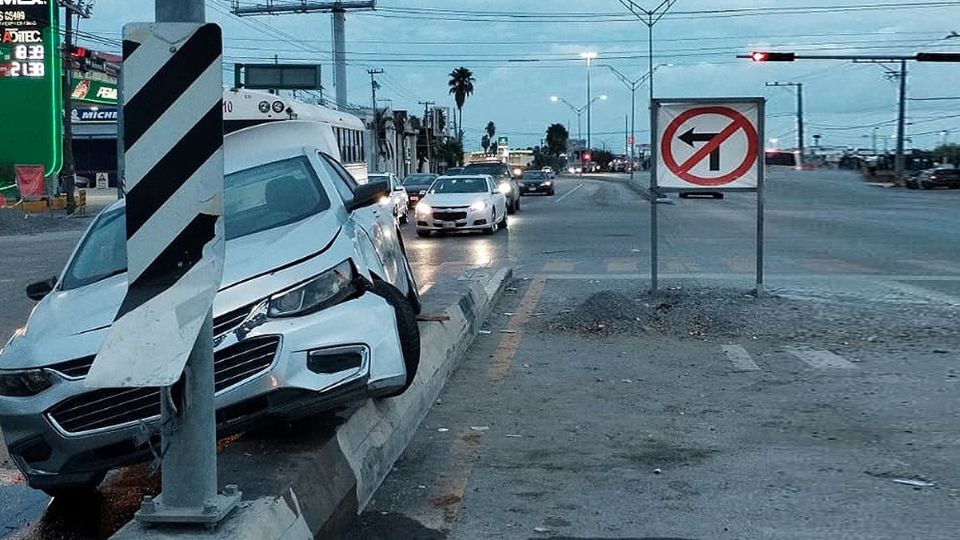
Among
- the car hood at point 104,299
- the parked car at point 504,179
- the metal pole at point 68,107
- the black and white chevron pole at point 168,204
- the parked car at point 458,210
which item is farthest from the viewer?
the metal pole at point 68,107

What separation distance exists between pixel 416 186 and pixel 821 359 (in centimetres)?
3372

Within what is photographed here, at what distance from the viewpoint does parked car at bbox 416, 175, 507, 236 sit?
2669cm

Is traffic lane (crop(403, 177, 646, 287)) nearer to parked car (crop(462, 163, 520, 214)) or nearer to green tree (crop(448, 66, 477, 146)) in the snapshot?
parked car (crop(462, 163, 520, 214))

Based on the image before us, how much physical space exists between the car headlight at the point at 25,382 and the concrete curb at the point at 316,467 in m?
0.96

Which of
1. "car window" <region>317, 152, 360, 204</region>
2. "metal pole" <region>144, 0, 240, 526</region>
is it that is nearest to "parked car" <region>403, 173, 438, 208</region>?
"car window" <region>317, 152, 360, 204</region>

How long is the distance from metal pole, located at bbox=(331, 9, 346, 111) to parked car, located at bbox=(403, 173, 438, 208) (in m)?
15.0

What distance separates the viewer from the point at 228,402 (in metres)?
5.35

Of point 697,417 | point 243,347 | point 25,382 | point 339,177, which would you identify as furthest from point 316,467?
point 697,417

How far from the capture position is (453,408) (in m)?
8.01

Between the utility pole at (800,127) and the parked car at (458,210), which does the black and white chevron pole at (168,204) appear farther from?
the utility pole at (800,127)

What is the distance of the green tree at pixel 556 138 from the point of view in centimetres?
15850

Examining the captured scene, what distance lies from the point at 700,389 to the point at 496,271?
747 centimetres

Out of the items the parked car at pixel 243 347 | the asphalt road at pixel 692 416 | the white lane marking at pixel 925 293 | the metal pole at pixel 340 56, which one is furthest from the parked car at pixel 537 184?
the parked car at pixel 243 347

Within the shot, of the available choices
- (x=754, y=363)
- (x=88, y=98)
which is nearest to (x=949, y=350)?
(x=754, y=363)
